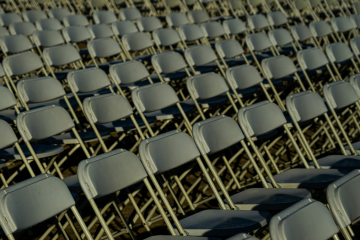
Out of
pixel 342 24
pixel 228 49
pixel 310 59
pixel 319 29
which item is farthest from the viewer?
pixel 342 24

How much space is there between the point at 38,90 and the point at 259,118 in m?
1.93

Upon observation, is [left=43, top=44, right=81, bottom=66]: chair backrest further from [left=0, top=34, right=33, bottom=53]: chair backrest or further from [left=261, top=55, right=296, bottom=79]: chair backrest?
[left=261, top=55, right=296, bottom=79]: chair backrest

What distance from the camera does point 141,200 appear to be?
11.6ft

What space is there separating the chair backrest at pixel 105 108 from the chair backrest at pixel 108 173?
84cm

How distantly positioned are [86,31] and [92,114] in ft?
9.05

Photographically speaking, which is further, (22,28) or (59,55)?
(22,28)

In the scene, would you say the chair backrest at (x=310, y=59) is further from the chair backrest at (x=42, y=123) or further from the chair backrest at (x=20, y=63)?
the chair backrest at (x=20, y=63)

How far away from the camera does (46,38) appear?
5.01 m

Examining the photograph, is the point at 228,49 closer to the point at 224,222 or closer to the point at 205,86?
the point at 205,86

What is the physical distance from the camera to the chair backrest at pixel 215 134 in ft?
8.32

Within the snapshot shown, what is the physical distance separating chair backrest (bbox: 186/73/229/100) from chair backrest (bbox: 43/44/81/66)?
5.41 feet

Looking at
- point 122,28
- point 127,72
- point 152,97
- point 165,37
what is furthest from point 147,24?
point 152,97

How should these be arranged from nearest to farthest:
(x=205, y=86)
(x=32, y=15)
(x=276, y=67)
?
1. (x=205, y=86)
2. (x=276, y=67)
3. (x=32, y=15)

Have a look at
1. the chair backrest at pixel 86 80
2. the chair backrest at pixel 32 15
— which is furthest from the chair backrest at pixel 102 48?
the chair backrest at pixel 32 15
